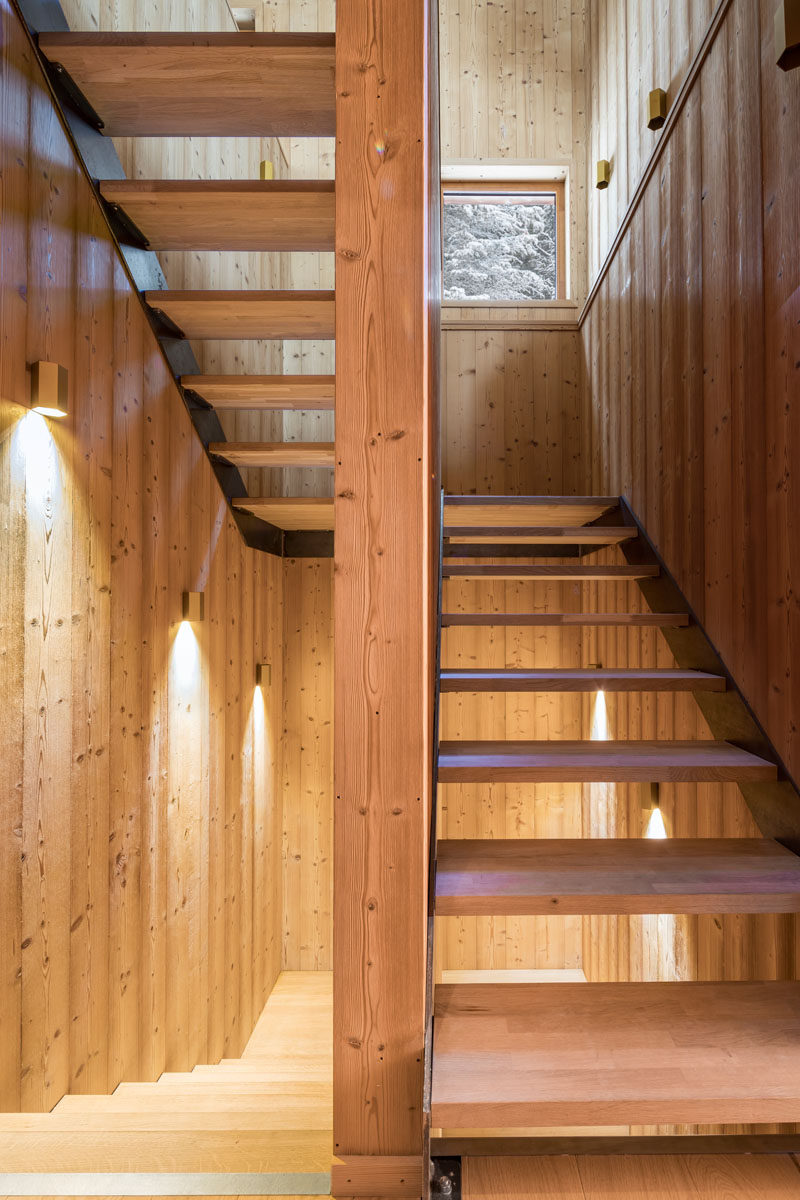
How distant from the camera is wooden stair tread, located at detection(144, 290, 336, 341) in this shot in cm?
247

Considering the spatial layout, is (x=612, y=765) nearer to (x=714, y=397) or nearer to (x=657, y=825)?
(x=714, y=397)

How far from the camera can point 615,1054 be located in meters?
1.48

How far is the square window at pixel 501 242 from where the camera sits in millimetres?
5102

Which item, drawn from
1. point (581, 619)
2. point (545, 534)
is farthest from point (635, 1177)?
point (545, 534)

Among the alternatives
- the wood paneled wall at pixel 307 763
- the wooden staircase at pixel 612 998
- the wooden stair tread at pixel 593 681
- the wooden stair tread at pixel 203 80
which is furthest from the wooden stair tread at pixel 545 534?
the wooden stair tread at pixel 203 80

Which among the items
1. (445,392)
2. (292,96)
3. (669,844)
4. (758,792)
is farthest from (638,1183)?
(445,392)

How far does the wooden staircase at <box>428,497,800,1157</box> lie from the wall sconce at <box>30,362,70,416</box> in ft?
4.70

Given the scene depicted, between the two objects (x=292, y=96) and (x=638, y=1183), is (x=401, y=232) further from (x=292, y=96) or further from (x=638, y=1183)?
(x=638, y=1183)

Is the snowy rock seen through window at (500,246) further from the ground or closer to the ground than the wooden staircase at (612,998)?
further from the ground

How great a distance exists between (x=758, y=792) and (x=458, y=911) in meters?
0.98

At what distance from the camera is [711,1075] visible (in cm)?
141

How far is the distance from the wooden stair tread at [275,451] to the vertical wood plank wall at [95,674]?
124mm

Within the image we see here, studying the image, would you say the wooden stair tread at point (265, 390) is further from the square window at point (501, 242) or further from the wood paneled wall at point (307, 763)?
the square window at point (501, 242)

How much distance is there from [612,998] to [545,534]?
2.17m
